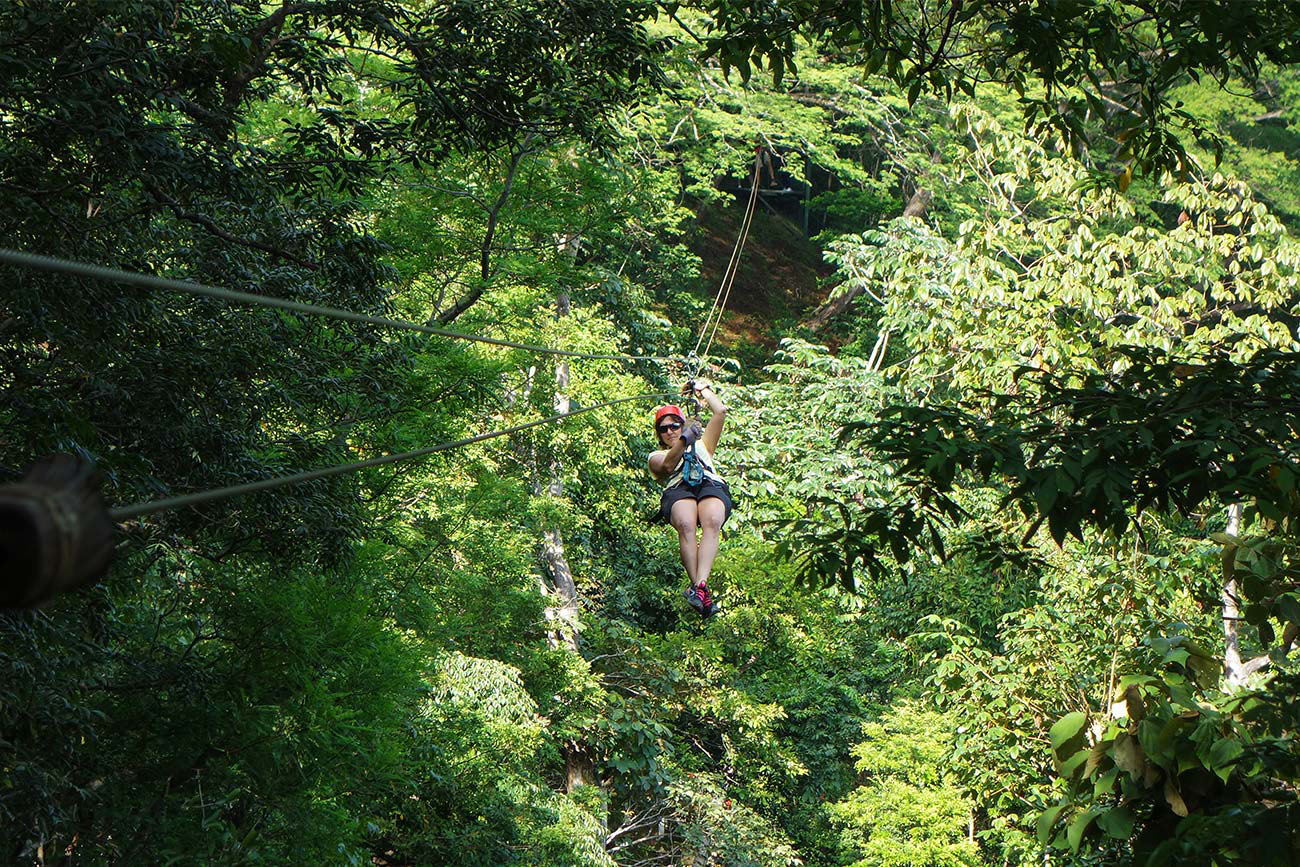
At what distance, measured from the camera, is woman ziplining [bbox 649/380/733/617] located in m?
5.64

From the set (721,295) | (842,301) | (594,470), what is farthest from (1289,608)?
(842,301)

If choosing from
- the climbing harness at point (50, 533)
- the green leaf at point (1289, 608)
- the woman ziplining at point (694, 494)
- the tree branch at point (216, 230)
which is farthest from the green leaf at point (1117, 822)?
the tree branch at point (216, 230)

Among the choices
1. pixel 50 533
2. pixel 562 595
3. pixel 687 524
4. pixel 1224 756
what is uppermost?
pixel 50 533

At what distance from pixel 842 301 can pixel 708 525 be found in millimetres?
15178

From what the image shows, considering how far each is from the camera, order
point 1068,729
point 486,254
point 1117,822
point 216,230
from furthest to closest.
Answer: point 486,254
point 216,230
point 1068,729
point 1117,822

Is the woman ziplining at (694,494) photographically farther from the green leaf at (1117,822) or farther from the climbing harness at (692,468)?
the green leaf at (1117,822)

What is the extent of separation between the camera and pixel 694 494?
19.3 ft

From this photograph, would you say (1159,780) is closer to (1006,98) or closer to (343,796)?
(343,796)

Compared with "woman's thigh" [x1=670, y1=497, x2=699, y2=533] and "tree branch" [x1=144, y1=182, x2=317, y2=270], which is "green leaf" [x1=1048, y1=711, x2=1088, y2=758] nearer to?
"woman's thigh" [x1=670, y1=497, x2=699, y2=533]

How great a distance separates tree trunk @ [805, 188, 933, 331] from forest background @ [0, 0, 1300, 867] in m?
2.51

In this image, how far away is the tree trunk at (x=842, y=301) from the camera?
732 inches

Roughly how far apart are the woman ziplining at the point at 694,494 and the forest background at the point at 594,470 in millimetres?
1052

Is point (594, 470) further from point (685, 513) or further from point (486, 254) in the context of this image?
→ point (685, 513)

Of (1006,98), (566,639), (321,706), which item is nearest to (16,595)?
(321,706)
